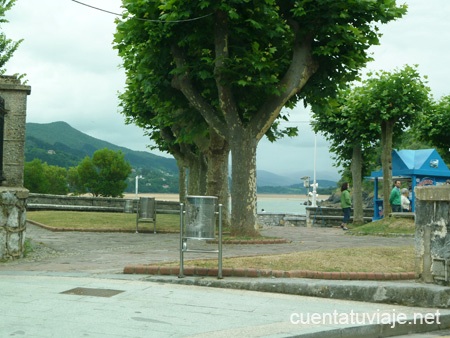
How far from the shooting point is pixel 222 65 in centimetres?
1664

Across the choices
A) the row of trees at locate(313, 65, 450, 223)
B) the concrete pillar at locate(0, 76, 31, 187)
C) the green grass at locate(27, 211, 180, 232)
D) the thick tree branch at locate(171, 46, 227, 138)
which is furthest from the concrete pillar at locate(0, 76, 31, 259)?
the row of trees at locate(313, 65, 450, 223)

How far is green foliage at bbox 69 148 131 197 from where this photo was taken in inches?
4139

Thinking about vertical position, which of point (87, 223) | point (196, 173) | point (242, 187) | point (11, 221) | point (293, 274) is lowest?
point (293, 274)

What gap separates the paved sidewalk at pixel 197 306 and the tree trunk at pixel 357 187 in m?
21.7

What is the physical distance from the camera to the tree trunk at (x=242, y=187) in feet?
57.3

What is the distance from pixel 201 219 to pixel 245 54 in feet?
28.0

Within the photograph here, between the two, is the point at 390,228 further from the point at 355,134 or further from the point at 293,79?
the point at 355,134

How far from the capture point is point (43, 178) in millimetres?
107188

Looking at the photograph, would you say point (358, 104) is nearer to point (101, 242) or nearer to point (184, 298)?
point (101, 242)

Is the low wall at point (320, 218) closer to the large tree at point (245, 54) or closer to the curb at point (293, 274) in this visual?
the large tree at point (245, 54)

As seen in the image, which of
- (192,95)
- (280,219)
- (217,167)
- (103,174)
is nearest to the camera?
(192,95)

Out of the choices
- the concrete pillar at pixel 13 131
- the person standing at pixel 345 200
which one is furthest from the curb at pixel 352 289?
the person standing at pixel 345 200

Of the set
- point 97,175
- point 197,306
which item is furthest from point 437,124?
point 97,175

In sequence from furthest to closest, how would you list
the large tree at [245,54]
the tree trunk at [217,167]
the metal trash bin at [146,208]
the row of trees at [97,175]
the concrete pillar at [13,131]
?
1. the row of trees at [97,175]
2. the tree trunk at [217,167]
3. the metal trash bin at [146,208]
4. the large tree at [245,54]
5. the concrete pillar at [13,131]
